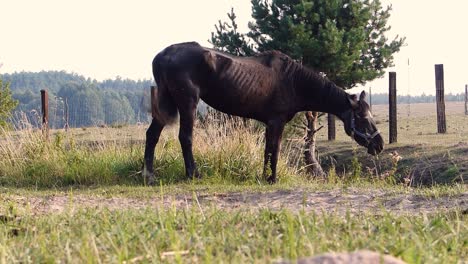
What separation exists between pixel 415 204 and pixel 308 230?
3878 millimetres

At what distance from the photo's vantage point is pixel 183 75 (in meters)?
9.97

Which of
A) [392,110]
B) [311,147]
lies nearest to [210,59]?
[311,147]

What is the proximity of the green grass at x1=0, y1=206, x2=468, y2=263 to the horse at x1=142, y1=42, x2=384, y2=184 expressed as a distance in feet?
18.5

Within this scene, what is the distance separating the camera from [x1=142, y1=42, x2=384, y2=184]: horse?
10.1m

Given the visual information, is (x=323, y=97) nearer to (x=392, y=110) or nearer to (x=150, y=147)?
(x=150, y=147)

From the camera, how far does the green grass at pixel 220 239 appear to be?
3027mm

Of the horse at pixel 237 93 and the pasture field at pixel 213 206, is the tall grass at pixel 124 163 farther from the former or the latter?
the horse at pixel 237 93

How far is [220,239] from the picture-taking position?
3461 mm

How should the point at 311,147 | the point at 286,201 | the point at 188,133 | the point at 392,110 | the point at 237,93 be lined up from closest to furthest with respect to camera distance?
the point at 286,201, the point at 188,133, the point at 237,93, the point at 311,147, the point at 392,110

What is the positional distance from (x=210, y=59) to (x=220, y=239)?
684 centimetres


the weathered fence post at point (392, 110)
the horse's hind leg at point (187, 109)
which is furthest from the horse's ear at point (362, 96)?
the weathered fence post at point (392, 110)

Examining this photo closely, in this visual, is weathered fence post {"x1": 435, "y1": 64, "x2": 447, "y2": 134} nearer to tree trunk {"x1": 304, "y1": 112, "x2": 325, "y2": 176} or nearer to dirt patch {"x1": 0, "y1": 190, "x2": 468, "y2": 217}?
tree trunk {"x1": 304, "y1": 112, "x2": 325, "y2": 176}

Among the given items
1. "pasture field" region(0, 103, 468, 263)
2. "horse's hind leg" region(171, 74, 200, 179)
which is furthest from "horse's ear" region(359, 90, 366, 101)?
"horse's hind leg" region(171, 74, 200, 179)

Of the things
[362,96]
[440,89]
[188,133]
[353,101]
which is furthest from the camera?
[440,89]
